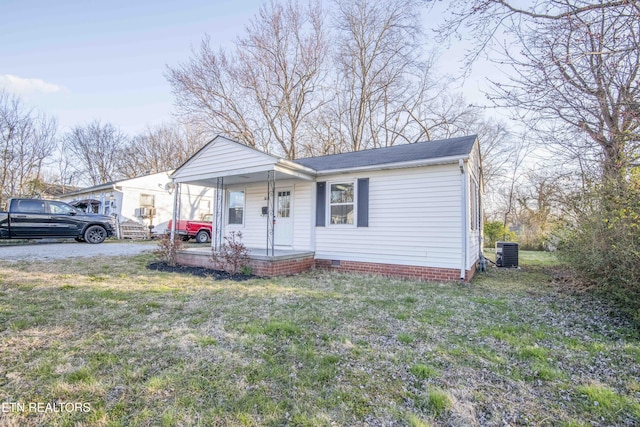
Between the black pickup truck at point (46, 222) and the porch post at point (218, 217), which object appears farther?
the black pickup truck at point (46, 222)

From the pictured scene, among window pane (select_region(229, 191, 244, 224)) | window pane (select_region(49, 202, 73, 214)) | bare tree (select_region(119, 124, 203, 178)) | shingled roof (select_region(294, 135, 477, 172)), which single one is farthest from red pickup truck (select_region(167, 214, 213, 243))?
bare tree (select_region(119, 124, 203, 178))

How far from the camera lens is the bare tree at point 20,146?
59.9 ft

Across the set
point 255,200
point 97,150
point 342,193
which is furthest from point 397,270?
point 97,150

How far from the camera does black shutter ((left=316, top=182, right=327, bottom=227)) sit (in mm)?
8109

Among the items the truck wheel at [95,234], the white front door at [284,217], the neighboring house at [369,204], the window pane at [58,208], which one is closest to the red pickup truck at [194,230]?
the truck wheel at [95,234]

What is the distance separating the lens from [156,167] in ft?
87.4

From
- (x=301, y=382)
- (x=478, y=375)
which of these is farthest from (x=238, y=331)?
(x=478, y=375)

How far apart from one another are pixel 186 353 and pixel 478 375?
2.59m

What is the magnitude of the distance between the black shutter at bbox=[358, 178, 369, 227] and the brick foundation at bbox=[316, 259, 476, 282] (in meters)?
1.05

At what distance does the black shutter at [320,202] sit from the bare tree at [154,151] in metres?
21.1

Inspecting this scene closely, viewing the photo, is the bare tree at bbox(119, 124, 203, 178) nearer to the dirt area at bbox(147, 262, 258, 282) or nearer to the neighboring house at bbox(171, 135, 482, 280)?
the neighboring house at bbox(171, 135, 482, 280)

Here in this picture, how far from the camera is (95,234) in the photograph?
1241 centimetres

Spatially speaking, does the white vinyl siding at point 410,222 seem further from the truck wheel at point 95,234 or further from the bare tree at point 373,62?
the bare tree at point 373,62

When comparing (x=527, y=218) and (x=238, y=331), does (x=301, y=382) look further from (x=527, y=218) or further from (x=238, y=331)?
(x=527, y=218)
